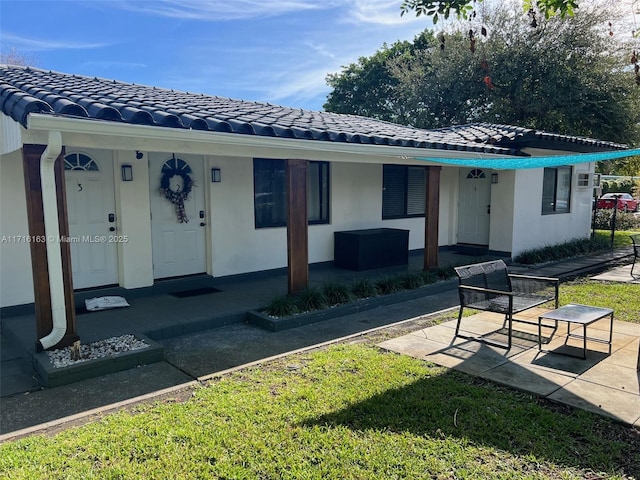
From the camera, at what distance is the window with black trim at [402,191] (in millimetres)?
11133

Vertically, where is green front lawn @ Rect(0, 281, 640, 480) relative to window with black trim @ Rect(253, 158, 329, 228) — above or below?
below

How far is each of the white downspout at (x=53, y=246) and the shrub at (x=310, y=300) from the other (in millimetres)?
3043

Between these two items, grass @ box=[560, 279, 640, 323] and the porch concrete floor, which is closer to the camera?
the porch concrete floor

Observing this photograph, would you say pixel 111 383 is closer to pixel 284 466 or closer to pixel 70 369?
pixel 70 369

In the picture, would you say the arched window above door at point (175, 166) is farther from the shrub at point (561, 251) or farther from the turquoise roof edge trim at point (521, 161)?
the shrub at point (561, 251)

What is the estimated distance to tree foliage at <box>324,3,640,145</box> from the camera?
16.5 m

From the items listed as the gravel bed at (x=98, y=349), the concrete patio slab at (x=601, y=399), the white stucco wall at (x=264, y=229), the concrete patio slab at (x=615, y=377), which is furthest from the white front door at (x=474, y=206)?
the gravel bed at (x=98, y=349)

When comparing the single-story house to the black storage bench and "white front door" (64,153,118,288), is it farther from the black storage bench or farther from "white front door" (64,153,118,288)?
the black storage bench

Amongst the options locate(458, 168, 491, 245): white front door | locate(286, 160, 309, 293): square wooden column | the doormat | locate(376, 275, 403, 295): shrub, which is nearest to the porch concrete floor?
locate(376, 275, 403, 295): shrub

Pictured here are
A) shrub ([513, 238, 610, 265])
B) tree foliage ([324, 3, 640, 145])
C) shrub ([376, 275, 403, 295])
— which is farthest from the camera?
tree foliage ([324, 3, 640, 145])

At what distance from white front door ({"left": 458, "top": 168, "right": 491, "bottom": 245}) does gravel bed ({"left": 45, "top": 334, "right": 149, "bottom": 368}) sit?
9.53 metres

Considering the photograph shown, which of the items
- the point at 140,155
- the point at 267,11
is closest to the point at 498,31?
the point at 267,11

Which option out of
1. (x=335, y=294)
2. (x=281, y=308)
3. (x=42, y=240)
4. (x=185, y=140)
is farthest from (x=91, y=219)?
(x=335, y=294)

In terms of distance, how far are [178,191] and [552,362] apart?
20.0ft
